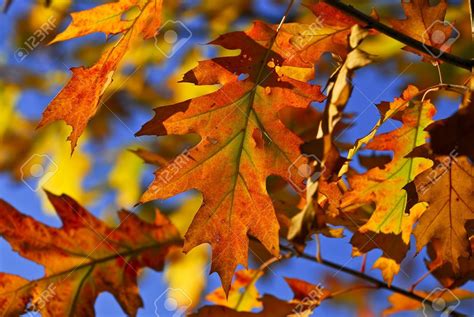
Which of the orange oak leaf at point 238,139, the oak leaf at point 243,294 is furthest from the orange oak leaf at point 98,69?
the oak leaf at point 243,294

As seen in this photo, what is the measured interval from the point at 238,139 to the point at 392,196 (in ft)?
1.11

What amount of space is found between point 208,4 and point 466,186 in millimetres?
2312

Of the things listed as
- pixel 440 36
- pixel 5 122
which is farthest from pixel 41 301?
pixel 5 122

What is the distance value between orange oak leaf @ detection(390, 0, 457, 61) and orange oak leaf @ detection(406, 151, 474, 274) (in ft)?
0.79

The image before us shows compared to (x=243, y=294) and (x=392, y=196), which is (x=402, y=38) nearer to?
(x=392, y=196)

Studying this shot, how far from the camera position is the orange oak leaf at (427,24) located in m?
1.39

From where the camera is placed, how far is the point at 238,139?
1.39 m

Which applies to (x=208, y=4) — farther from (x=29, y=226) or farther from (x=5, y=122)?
(x=29, y=226)

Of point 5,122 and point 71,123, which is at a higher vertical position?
point 5,122

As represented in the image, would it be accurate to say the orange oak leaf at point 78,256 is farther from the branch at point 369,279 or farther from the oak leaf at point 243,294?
the branch at point 369,279

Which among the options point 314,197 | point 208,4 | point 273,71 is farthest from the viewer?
point 208,4

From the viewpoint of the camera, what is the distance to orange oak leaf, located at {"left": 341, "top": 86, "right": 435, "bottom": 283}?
4.68ft

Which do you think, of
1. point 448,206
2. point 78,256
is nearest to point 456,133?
point 448,206

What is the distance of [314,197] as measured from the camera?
0.91 metres
